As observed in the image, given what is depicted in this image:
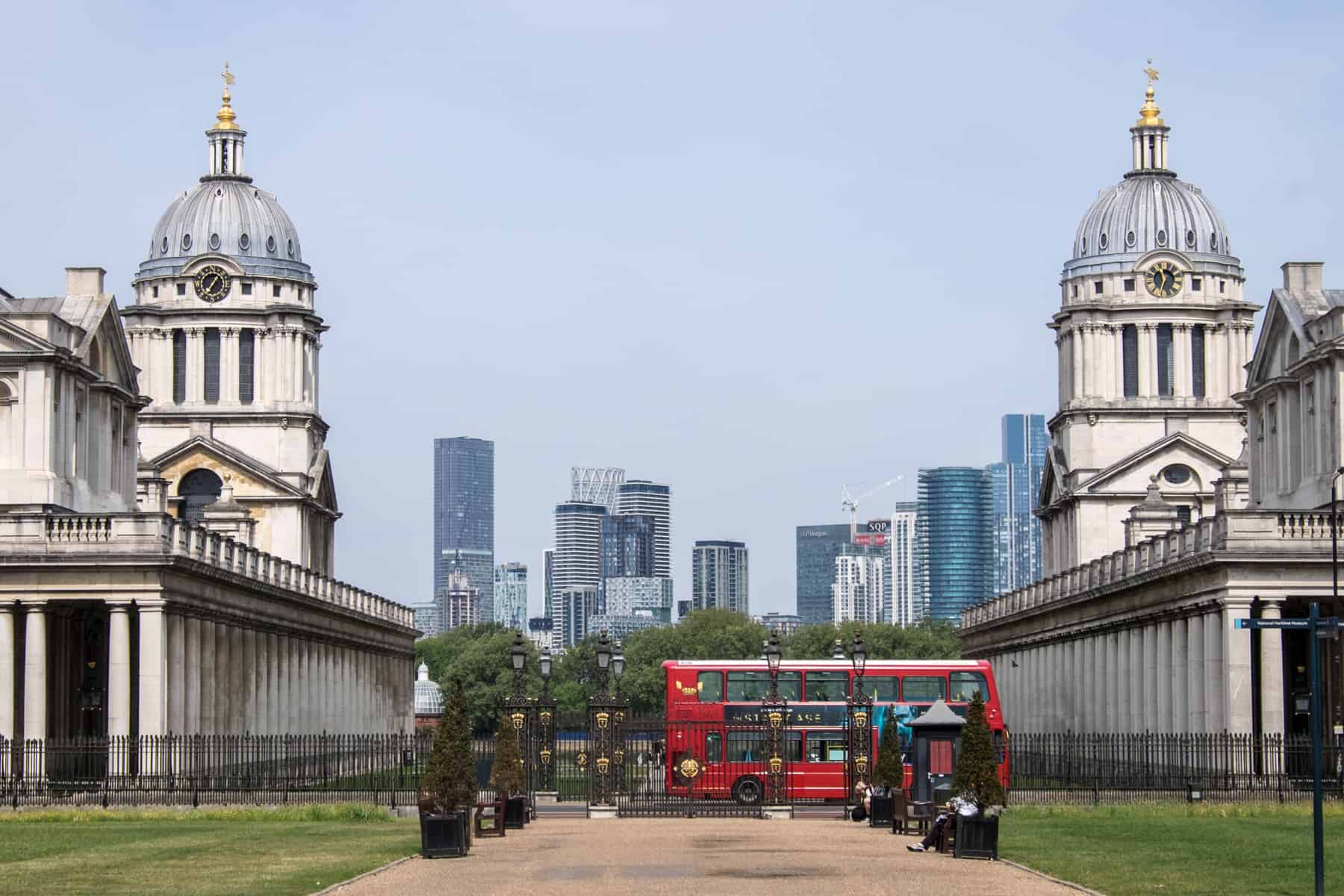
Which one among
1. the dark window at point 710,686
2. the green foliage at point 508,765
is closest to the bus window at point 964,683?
the dark window at point 710,686

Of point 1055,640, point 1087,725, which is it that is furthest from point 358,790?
point 1055,640

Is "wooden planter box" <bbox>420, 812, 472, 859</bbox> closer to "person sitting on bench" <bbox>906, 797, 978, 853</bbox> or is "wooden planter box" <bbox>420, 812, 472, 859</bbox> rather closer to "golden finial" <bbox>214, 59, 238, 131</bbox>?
"person sitting on bench" <bbox>906, 797, 978, 853</bbox>

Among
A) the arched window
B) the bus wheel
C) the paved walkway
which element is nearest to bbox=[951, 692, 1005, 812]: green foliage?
the paved walkway

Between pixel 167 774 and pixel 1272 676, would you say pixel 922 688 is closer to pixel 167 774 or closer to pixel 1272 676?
pixel 1272 676

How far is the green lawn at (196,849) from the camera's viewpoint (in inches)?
1783

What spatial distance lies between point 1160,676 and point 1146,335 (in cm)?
4612

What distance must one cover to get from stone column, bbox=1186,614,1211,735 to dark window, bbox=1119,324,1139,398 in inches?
1946

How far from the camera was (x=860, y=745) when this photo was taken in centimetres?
7975

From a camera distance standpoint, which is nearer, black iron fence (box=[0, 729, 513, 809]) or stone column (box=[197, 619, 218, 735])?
black iron fence (box=[0, 729, 513, 809])

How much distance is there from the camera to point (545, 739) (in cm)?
8381

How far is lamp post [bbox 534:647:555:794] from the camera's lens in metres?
80.2

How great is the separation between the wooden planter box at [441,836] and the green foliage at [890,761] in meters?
15.5

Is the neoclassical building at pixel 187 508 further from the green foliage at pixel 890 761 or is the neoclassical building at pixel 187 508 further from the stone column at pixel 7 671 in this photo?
the green foliage at pixel 890 761

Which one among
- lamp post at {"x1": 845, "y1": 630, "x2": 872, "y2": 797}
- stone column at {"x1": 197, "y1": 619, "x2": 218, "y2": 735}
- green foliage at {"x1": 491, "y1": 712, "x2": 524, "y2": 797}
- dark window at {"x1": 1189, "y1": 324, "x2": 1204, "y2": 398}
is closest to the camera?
green foliage at {"x1": 491, "y1": 712, "x2": 524, "y2": 797}
